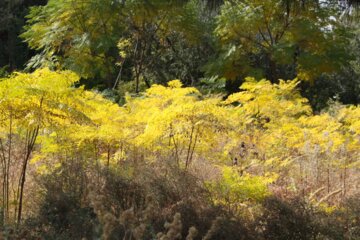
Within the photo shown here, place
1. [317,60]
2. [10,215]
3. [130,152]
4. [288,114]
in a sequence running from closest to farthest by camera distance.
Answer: [10,215], [130,152], [288,114], [317,60]

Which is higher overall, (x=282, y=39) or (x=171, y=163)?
(x=282, y=39)

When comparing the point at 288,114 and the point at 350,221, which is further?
the point at 288,114

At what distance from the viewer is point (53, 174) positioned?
17.4 feet

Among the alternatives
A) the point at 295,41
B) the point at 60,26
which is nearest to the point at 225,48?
the point at 295,41

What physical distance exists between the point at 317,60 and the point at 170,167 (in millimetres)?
8955

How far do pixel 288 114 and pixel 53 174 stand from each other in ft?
12.7

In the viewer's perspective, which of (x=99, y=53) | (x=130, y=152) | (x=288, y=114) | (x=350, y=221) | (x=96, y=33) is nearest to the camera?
(x=350, y=221)

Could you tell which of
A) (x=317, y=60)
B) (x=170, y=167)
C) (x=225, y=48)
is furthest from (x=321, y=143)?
(x=225, y=48)

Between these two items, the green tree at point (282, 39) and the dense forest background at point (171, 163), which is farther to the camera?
the green tree at point (282, 39)

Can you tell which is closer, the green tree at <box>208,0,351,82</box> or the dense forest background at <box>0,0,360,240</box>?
the dense forest background at <box>0,0,360,240</box>

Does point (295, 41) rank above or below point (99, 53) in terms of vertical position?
above

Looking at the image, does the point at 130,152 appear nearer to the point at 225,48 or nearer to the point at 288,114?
the point at 288,114

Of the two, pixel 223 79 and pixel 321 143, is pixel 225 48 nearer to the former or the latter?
pixel 223 79

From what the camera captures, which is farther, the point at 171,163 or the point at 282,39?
the point at 282,39
